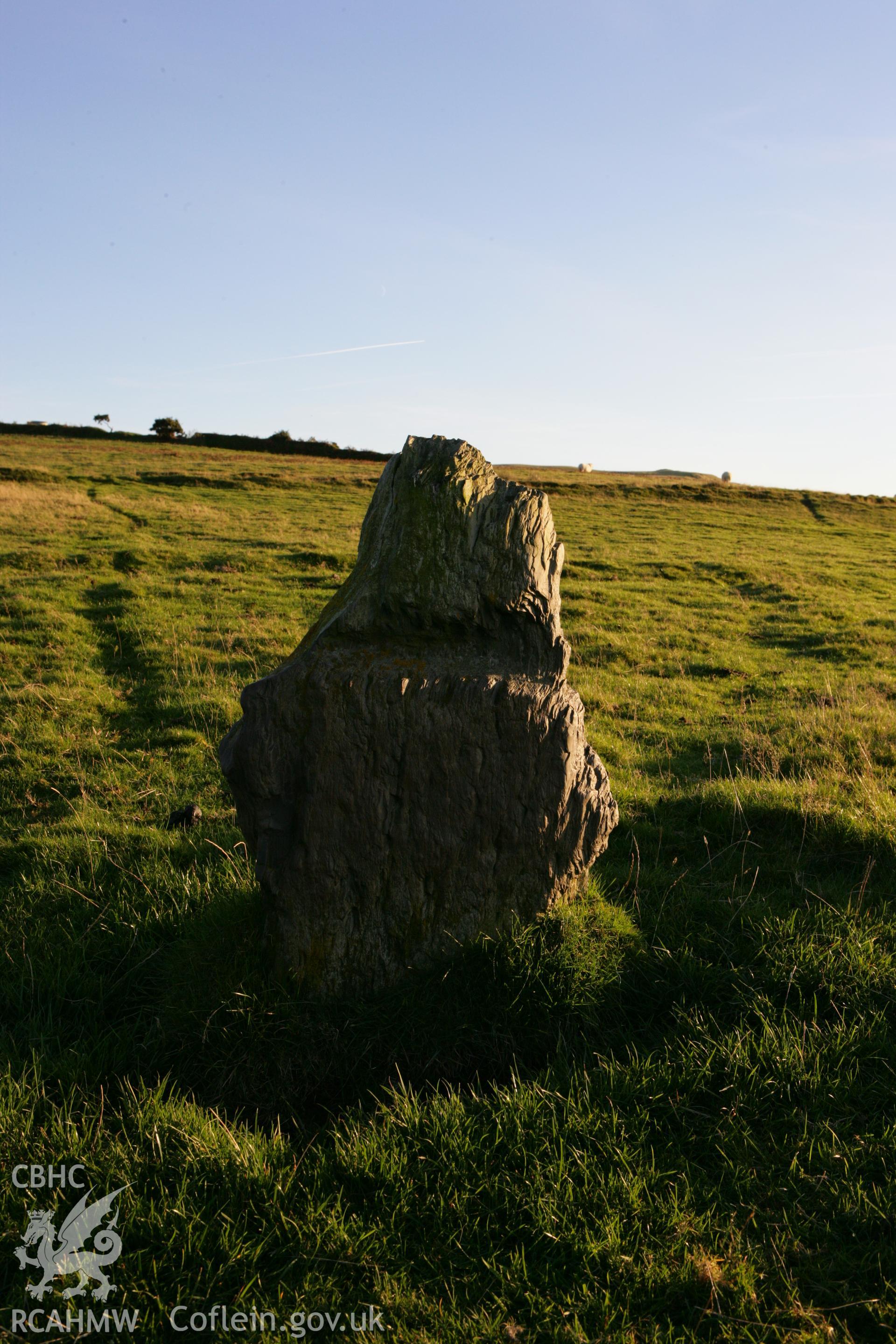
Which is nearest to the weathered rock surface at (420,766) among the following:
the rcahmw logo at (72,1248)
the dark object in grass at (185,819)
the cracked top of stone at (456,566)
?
the cracked top of stone at (456,566)

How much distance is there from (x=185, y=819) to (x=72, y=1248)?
3781 mm

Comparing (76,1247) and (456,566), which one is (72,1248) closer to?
(76,1247)

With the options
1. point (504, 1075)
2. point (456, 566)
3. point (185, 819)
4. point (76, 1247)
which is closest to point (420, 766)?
point (456, 566)

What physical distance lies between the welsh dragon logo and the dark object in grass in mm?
3497

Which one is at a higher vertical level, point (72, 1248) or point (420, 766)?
point (420, 766)

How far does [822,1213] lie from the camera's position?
3219 mm

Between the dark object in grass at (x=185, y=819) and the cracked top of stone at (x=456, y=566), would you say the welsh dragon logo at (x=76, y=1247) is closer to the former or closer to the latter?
the cracked top of stone at (x=456, y=566)

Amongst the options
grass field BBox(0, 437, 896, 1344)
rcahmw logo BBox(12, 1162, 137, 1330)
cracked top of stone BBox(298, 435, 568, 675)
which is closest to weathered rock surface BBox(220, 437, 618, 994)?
cracked top of stone BBox(298, 435, 568, 675)

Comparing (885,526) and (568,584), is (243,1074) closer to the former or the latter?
(568,584)

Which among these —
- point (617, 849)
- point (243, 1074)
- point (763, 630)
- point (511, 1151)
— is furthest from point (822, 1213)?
point (763, 630)

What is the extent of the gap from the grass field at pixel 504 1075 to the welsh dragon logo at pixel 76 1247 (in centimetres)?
6

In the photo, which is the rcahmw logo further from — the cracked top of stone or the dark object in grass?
the dark object in grass

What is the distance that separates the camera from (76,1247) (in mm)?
2969

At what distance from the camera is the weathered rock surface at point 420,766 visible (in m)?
4.39
